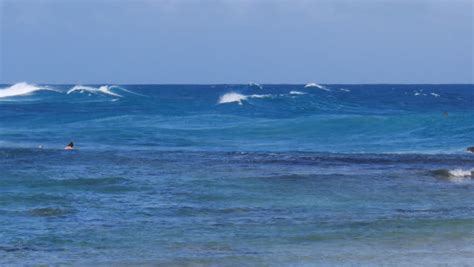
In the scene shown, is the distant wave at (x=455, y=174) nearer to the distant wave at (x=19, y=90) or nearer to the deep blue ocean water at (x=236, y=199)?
the deep blue ocean water at (x=236, y=199)

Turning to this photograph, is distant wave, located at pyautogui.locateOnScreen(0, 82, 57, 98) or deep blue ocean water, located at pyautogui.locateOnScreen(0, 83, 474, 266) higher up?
distant wave, located at pyautogui.locateOnScreen(0, 82, 57, 98)

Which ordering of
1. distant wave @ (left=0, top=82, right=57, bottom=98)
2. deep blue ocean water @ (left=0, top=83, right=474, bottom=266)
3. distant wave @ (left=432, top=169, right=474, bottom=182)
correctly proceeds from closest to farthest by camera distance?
deep blue ocean water @ (left=0, top=83, right=474, bottom=266) < distant wave @ (left=432, top=169, right=474, bottom=182) < distant wave @ (left=0, top=82, right=57, bottom=98)

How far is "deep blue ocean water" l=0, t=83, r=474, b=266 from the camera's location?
1374 centimetres

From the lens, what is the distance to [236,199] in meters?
18.5

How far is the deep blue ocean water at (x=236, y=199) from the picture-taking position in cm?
1374

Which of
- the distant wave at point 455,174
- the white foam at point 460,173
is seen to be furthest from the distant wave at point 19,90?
the white foam at point 460,173

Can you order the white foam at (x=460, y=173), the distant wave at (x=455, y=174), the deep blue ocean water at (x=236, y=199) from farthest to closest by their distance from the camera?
the white foam at (x=460, y=173)
the distant wave at (x=455, y=174)
the deep blue ocean water at (x=236, y=199)

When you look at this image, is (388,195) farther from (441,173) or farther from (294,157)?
(294,157)

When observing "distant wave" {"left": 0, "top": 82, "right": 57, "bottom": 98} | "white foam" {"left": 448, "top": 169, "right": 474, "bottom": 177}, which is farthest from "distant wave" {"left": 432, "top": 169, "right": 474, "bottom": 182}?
"distant wave" {"left": 0, "top": 82, "right": 57, "bottom": 98}

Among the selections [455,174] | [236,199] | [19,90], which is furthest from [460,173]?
[19,90]

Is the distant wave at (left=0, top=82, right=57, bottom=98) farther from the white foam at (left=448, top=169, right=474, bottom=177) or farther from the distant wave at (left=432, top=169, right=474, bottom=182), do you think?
the white foam at (left=448, top=169, right=474, bottom=177)

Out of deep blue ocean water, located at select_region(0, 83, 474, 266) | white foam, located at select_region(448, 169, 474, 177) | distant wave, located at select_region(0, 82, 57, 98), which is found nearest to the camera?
deep blue ocean water, located at select_region(0, 83, 474, 266)

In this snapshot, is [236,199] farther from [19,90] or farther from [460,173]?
[19,90]

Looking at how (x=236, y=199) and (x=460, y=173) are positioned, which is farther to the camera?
(x=460, y=173)
